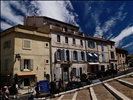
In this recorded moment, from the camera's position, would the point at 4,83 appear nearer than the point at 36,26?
Yes

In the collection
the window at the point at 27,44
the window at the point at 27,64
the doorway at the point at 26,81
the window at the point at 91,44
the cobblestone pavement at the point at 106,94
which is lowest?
the doorway at the point at 26,81

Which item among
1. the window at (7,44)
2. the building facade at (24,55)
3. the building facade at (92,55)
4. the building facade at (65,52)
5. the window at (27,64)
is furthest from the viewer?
the building facade at (92,55)

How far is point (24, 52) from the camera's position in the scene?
67.6 ft

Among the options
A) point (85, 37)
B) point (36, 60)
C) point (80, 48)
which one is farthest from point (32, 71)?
point (85, 37)

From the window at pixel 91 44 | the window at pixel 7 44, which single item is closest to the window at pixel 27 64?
the window at pixel 7 44

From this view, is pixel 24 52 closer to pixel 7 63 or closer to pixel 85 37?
pixel 7 63

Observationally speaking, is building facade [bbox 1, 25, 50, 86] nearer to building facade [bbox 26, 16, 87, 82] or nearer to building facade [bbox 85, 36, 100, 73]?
building facade [bbox 26, 16, 87, 82]

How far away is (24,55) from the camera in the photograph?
67.3 ft

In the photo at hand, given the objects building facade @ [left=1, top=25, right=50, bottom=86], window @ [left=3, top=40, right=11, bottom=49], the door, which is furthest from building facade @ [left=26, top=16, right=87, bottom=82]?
window @ [left=3, top=40, right=11, bottom=49]

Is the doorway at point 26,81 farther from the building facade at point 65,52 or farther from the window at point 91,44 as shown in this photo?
the window at point 91,44

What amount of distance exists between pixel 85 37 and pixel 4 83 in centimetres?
1642

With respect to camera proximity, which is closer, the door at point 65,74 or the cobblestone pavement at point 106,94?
the cobblestone pavement at point 106,94

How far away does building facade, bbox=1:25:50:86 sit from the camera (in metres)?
19.7

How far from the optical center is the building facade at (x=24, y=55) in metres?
19.7
